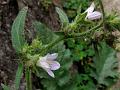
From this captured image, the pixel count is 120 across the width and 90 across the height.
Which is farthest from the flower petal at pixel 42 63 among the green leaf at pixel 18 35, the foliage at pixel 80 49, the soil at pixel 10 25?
the foliage at pixel 80 49

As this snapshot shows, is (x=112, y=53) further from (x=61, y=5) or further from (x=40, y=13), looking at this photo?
(x=61, y=5)

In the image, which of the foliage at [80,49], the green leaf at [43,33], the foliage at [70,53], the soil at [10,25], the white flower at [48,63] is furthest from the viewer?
the foliage at [80,49]

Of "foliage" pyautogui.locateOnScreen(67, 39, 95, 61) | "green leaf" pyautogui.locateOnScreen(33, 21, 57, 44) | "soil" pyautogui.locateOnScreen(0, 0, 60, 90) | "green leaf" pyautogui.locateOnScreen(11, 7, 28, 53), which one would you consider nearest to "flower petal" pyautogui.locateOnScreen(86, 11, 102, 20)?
"green leaf" pyautogui.locateOnScreen(11, 7, 28, 53)

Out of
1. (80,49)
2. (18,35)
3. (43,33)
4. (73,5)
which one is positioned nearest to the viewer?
(18,35)

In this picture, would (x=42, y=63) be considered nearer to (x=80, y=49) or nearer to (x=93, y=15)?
(x=93, y=15)

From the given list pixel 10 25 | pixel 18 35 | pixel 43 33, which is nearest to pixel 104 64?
pixel 10 25

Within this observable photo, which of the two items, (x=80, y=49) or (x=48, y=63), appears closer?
(x=48, y=63)

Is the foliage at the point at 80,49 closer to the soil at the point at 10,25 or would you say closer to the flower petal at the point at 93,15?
the soil at the point at 10,25
